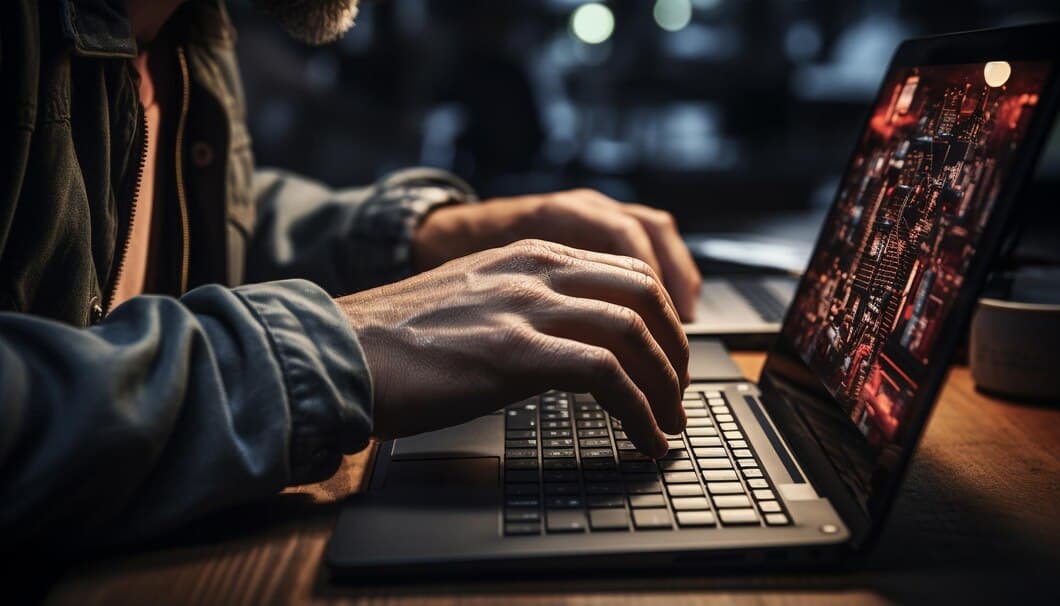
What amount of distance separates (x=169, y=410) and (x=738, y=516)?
0.34 meters

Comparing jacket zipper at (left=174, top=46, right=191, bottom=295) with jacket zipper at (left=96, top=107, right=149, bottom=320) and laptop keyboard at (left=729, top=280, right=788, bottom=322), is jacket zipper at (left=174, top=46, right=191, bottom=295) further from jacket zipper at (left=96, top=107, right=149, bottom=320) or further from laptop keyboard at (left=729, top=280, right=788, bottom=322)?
laptop keyboard at (left=729, top=280, right=788, bottom=322)

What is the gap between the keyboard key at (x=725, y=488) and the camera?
1.65ft

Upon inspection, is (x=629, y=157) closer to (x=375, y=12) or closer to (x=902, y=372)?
(x=375, y=12)

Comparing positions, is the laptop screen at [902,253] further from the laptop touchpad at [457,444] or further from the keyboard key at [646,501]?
the laptop touchpad at [457,444]

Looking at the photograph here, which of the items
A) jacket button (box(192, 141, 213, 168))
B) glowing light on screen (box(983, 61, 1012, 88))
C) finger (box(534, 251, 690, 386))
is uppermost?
glowing light on screen (box(983, 61, 1012, 88))

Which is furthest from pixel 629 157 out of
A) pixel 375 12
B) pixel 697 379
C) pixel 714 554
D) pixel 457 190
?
pixel 714 554

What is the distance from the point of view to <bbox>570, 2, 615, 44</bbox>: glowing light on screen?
5.34 meters

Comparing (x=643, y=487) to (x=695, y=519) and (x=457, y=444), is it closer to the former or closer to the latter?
(x=695, y=519)

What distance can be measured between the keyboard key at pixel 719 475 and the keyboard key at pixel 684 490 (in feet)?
0.05

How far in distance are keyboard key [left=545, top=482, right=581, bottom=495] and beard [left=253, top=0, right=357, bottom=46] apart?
29.3 inches

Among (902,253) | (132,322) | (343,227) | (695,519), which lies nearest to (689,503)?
(695,519)

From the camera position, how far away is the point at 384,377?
1.72 ft

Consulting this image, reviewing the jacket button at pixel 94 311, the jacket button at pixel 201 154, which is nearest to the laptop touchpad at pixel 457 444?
the jacket button at pixel 94 311

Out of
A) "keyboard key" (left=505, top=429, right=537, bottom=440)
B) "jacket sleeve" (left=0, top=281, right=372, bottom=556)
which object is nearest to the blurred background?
"keyboard key" (left=505, top=429, right=537, bottom=440)
